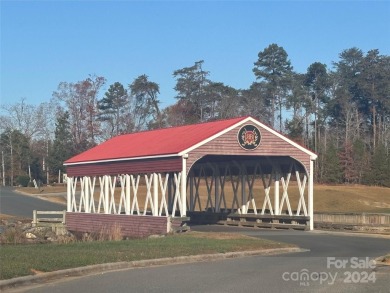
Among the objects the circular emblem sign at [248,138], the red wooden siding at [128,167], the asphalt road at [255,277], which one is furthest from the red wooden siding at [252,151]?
the asphalt road at [255,277]

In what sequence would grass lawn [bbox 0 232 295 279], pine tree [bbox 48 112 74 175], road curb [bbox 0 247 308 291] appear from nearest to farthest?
road curb [bbox 0 247 308 291] < grass lawn [bbox 0 232 295 279] < pine tree [bbox 48 112 74 175]

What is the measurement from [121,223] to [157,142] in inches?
179

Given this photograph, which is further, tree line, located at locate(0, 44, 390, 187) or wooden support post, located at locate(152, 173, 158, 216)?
tree line, located at locate(0, 44, 390, 187)

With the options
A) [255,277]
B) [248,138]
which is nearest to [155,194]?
[248,138]

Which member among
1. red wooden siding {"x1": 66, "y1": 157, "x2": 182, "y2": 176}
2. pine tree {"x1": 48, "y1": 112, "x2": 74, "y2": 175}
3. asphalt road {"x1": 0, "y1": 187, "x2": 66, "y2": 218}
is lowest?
asphalt road {"x1": 0, "y1": 187, "x2": 66, "y2": 218}

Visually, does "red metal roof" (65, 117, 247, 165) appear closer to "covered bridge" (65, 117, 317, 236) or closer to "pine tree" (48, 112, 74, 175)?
"covered bridge" (65, 117, 317, 236)

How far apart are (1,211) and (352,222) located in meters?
31.6

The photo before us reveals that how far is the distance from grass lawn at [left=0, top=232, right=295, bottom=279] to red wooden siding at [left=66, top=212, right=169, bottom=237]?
6936 mm

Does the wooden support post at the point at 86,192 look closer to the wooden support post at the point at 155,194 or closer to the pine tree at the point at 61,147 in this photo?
the wooden support post at the point at 155,194

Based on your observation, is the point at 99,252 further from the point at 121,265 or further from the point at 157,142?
the point at 157,142

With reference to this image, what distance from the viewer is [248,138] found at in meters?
33.2

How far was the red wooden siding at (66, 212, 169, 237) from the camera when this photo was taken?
104 feet

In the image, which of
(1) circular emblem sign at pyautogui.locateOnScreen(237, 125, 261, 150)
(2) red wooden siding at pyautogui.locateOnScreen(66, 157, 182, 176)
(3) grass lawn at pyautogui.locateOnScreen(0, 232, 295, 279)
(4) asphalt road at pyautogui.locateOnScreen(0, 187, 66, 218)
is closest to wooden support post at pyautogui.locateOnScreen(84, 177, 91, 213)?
(2) red wooden siding at pyautogui.locateOnScreen(66, 157, 182, 176)

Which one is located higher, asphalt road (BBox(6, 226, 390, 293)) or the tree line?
the tree line
